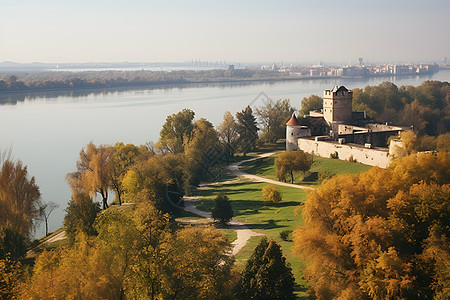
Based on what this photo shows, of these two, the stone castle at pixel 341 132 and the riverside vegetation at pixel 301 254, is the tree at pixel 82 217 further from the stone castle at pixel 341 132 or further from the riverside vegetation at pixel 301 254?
the stone castle at pixel 341 132

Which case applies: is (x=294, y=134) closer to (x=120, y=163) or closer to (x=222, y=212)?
(x=120, y=163)

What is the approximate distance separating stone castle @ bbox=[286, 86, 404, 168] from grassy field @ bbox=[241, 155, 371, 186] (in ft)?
2.96

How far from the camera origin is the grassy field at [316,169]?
34094mm

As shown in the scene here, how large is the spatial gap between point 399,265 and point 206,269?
19.9 ft

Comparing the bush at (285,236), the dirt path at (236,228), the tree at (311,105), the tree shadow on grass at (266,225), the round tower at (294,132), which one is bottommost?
the dirt path at (236,228)

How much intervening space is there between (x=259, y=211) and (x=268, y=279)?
1274cm

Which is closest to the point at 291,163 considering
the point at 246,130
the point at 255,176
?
the point at 255,176

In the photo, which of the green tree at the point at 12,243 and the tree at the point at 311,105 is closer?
the green tree at the point at 12,243

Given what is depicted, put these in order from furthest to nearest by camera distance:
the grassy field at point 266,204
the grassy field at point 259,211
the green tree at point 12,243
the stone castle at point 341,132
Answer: the stone castle at point 341,132 < the green tree at point 12,243 < the grassy field at point 266,204 < the grassy field at point 259,211

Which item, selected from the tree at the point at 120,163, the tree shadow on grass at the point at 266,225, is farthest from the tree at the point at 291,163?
the tree at the point at 120,163

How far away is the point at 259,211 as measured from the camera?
28.5 meters

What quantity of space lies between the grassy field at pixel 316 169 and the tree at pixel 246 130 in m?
7.02

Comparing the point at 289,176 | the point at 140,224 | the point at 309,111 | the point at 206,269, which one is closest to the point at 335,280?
the point at 206,269

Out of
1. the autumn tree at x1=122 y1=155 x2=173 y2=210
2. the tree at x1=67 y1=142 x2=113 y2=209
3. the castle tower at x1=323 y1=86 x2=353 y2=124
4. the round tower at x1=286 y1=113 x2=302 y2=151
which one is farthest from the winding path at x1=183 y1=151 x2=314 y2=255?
the castle tower at x1=323 y1=86 x2=353 y2=124
